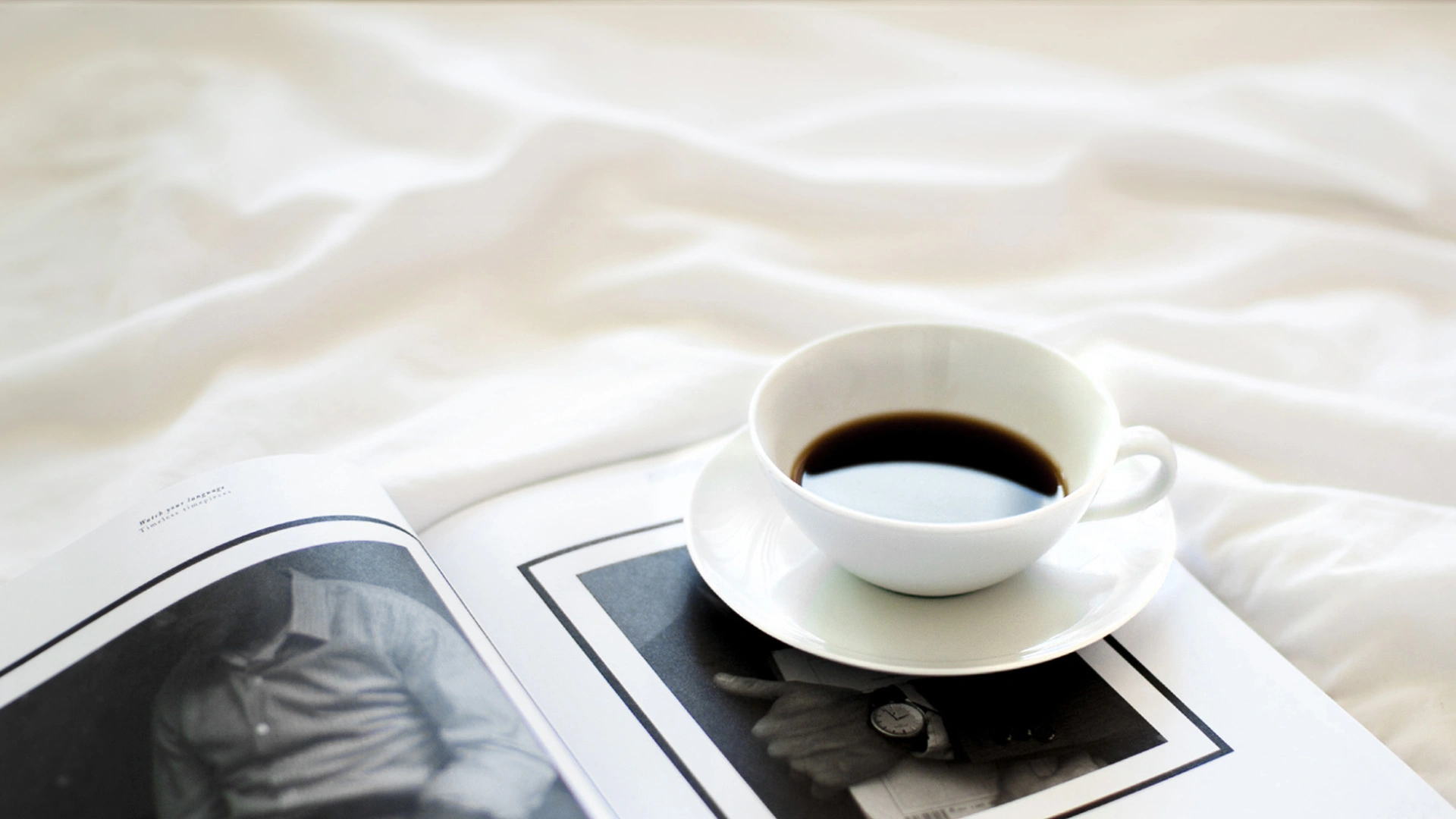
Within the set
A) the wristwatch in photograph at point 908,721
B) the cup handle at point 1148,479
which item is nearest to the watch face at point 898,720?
the wristwatch in photograph at point 908,721

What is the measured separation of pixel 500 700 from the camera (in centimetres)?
39

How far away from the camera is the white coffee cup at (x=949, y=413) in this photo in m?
0.40

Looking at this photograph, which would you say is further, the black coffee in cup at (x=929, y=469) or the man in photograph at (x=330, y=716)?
the black coffee in cup at (x=929, y=469)

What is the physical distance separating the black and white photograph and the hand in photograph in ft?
0.30

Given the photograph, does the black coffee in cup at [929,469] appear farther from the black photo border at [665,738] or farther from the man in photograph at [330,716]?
the man in photograph at [330,716]

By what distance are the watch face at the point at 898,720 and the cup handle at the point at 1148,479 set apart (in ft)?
0.38

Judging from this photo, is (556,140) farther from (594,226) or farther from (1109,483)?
(1109,483)

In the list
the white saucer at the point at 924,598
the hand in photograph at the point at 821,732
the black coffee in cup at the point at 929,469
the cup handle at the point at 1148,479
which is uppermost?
the cup handle at the point at 1148,479

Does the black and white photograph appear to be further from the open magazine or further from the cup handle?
the cup handle

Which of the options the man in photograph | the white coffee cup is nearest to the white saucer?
the white coffee cup

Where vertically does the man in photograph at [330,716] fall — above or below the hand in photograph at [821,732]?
above

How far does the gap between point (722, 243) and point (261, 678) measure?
447 millimetres

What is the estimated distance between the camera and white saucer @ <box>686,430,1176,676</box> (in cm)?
42

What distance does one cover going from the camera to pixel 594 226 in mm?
762
